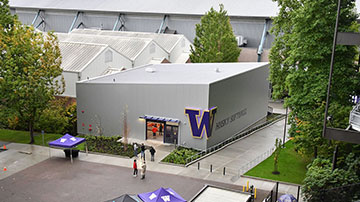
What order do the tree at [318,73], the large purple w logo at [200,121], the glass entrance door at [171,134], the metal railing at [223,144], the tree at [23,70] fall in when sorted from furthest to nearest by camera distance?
the glass entrance door at [171,134], the large purple w logo at [200,121], the tree at [23,70], the metal railing at [223,144], the tree at [318,73]

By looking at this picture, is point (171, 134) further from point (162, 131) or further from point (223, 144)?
point (223, 144)

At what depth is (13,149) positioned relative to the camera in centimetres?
3506

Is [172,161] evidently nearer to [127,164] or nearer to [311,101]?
[127,164]

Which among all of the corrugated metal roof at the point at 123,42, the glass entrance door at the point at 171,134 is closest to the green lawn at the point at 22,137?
the glass entrance door at the point at 171,134

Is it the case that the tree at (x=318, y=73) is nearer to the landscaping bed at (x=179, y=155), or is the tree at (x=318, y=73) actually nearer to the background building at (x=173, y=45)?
the landscaping bed at (x=179, y=155)

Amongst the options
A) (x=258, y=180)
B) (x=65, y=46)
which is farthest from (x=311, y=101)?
(x=65, y=46)

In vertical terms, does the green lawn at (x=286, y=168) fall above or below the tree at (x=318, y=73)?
below

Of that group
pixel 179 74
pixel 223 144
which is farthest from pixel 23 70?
pixel 223 144

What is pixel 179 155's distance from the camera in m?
33.4

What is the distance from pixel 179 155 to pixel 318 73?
12819 mm

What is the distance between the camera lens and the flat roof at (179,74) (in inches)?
1474

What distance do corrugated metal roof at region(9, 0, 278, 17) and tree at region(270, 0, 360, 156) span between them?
119 feet

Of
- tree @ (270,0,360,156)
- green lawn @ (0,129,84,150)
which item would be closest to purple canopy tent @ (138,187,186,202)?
tree @ (270,0,360,156)

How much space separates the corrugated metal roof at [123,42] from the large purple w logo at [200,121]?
19.7m
